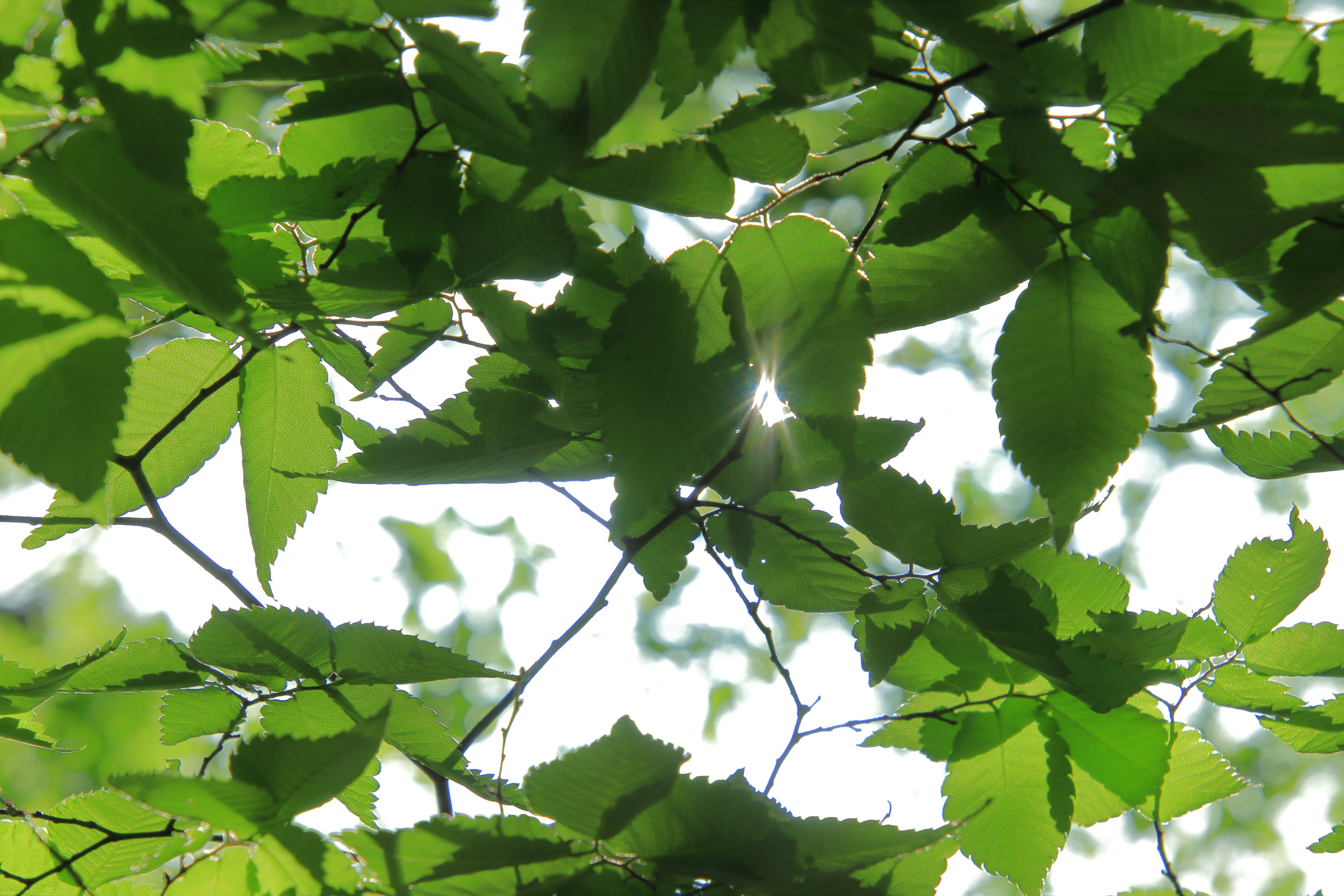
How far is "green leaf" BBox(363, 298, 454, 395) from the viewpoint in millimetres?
617

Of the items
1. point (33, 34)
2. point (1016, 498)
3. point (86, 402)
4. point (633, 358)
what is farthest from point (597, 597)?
point (1016, 498)

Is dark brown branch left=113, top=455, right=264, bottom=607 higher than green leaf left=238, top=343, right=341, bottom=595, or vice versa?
green leaf left=238, top=343, right=341, bottom=595

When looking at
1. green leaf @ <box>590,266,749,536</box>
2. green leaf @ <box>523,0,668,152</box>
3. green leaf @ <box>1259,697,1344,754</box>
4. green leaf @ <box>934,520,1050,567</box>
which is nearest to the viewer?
green leaf @ <box>523,0,668,152</box>

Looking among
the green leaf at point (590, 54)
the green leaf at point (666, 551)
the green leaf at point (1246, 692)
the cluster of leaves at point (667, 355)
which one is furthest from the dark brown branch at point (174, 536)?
the green leaf at point (1246, 692)

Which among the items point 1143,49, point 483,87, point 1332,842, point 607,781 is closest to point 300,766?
point 607,781

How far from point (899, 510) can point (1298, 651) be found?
1.48 feet

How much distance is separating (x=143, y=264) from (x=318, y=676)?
383 millimetres

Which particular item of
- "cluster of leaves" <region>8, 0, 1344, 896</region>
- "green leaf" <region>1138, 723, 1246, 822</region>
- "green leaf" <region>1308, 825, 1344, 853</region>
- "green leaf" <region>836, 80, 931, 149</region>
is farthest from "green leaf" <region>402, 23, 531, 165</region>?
"green leaf" <region>1308, 825, 1344, 853</region>

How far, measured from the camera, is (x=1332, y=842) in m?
0.71

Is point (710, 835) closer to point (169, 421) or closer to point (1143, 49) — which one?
point (1143, 49)

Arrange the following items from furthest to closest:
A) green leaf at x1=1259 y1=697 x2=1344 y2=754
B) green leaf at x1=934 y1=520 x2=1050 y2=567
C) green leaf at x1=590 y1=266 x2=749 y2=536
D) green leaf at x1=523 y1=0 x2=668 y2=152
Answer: green leaf at x1=1259 y1=697 x2=1344 y2=754
green leaf at x1=934 y1=520 x2=1050 y2=567
green leaf at x1=590 y1=266 x2=749 y2=536
green leaf at x1=523 y1=0 x2=668 y2=152

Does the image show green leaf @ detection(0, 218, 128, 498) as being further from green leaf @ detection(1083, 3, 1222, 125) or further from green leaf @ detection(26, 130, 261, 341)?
green leaf @ detection(1083, 3, 1222, 125)

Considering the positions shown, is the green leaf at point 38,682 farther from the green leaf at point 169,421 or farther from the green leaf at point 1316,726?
the green leaf at point 1316,726

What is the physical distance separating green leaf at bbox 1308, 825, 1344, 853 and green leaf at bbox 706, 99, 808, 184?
80 centimetres
